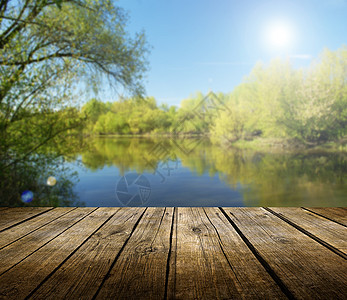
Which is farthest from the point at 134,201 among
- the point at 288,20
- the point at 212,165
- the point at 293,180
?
the point at 288,20

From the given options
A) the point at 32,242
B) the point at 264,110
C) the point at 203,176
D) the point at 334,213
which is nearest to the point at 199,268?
the point at 32,242

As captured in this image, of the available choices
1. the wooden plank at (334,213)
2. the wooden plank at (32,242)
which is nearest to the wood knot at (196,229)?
the wooden plank at (32,242)

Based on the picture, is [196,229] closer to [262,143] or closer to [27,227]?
[27,227]

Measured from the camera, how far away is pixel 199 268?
1048 mm

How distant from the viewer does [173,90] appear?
581 cm

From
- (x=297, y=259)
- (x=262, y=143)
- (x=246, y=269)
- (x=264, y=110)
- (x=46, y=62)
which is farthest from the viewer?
(x=262, y=143)

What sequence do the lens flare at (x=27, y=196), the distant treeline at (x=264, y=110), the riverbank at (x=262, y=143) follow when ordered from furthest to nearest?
the riverbank at (x=262, y=143) < the distant treeline at (x=264, y=110) < the lens flare at (x=27, y=196)

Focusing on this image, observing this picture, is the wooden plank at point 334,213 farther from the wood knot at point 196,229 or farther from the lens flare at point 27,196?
the lens flare at point 27,196

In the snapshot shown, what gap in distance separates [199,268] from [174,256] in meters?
0.15

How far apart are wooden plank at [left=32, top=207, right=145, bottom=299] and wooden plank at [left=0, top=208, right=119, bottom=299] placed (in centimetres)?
3

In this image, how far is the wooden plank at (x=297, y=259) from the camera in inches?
35.5

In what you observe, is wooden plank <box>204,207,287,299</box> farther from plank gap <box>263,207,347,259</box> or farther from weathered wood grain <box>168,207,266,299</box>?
plank gap <box>263,207,347,259</box>

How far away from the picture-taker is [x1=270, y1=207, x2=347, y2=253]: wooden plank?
136 cm

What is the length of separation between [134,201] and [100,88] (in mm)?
3033
